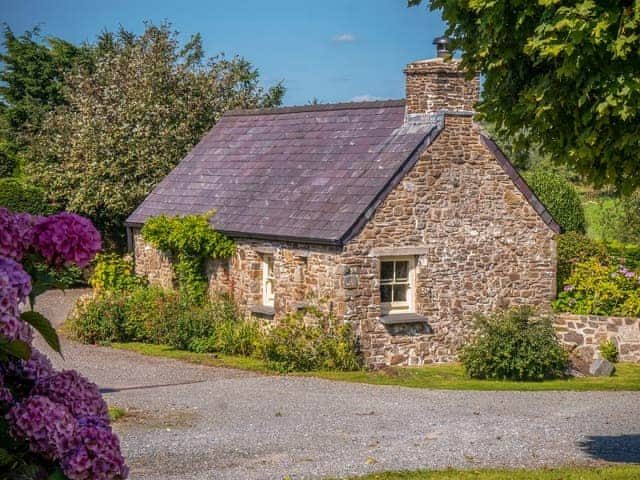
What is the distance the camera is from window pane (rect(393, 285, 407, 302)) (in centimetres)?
2094

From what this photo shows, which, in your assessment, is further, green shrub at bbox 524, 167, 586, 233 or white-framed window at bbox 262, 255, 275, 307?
green shrub at bbox 524, 167, 586, 233

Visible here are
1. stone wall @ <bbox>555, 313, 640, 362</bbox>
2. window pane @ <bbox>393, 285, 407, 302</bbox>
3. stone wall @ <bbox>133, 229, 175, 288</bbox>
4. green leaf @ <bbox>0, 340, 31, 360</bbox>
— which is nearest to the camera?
green leaf @ <bbox>0, 340, 31, 360</bbox>

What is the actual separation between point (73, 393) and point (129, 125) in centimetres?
2832

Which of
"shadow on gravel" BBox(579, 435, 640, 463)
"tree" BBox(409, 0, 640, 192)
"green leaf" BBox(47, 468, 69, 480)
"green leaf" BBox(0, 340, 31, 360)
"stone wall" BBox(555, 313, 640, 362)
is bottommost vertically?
"shadow on gravel" BBox(579, 435, 640, 463)

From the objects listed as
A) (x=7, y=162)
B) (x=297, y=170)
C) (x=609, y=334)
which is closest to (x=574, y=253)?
(x=609, y=334)

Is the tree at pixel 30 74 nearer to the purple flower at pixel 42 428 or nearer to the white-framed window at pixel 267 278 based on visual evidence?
the white-framed window at pixel 267 278

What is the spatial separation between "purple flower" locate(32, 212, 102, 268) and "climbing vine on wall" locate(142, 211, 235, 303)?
17987mm

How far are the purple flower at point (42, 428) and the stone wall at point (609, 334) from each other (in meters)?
18.1

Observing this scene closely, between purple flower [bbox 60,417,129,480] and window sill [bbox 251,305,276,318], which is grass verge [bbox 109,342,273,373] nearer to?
window sill [bbox 251,305,276,318]

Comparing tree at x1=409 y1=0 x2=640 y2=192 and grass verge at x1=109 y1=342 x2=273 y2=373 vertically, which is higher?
tree at x1=409 y1=0 x2=640 y2=192

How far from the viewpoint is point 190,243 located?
76.6 feet

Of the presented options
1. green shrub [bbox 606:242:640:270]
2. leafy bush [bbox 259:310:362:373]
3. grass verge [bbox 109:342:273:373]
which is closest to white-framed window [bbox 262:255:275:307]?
grass verge [bbox 109:342:273:373]

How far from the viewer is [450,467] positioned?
11.0 metres

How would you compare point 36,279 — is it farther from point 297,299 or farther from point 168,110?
point 168,110
